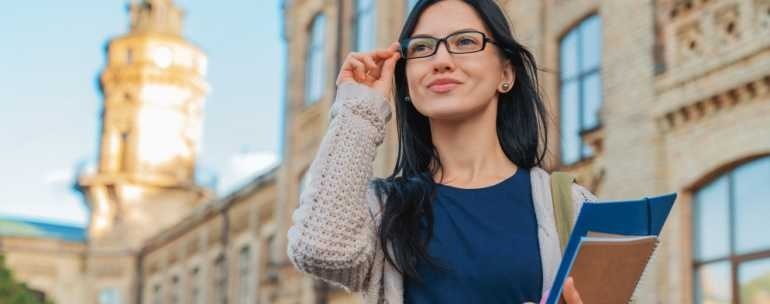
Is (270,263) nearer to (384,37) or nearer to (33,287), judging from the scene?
(384,37)

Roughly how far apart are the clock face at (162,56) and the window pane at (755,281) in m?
41.4

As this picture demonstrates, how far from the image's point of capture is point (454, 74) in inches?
149

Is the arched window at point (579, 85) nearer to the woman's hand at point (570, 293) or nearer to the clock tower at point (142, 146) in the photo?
the woman's hand at point (570, 293)

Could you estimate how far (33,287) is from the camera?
5509 centimetres

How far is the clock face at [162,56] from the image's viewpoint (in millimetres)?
55031

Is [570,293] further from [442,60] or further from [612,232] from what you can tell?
[442,60]

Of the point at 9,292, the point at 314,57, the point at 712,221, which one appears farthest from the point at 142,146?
the point at 712,221

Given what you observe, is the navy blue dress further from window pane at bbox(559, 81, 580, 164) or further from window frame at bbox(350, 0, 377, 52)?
window frame at bbox(350, 0, 377, 52)

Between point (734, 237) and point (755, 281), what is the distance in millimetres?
631

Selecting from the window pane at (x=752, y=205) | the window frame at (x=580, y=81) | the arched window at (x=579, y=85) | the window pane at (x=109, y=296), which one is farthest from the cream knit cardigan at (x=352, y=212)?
the window pane at (x=109, y=296)

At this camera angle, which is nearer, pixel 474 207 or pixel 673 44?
pixel 474 207

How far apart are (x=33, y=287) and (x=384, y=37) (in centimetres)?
3186

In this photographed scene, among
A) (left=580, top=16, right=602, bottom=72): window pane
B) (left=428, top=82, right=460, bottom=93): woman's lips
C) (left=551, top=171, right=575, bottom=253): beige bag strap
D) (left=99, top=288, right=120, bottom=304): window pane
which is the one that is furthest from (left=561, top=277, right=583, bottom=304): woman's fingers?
(left=99, top=288, right=120, bottom=304): window pane

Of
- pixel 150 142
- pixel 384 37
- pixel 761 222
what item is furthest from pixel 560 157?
pixel 150 142
